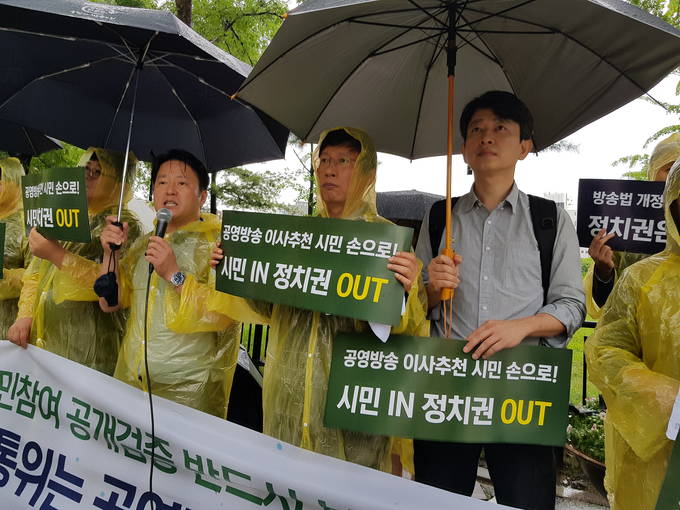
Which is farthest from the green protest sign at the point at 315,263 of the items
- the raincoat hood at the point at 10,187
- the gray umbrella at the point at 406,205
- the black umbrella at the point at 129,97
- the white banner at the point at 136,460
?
the gray umbrella at the point at 406,205

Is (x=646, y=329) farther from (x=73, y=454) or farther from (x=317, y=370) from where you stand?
(x=73, y=454)

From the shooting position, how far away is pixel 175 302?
102 inches

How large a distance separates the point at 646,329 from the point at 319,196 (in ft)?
4.27

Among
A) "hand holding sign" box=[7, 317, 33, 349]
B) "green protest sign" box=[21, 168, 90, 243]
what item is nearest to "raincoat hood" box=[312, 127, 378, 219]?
"green protest sign" box=[21, 168, 90, 243]

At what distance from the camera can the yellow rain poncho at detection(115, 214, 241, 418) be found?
2596 millimetres

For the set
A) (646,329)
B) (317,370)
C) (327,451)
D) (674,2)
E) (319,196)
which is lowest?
(327,451)

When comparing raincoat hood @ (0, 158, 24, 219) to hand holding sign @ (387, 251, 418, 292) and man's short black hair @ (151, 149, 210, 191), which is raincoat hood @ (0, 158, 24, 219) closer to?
man's short black hair @ (151, 149, 210, 191)

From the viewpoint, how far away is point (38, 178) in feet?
9.69

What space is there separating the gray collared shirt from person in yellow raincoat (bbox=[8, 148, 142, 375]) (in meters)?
1.94

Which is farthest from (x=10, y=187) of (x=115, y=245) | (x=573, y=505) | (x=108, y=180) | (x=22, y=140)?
(x=573, y=505)

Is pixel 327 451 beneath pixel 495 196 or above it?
beneath

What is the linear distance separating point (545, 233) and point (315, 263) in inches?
34.8

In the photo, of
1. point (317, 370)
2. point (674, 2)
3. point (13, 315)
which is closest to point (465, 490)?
point (317, 370)

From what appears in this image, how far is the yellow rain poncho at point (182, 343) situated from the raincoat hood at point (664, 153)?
2339mm
